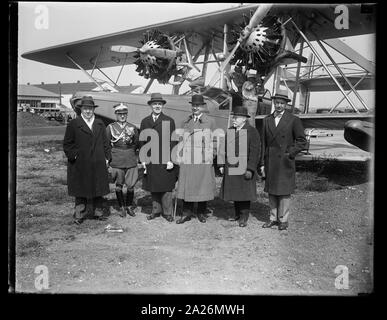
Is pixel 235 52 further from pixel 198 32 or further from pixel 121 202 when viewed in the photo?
pixel 121 202

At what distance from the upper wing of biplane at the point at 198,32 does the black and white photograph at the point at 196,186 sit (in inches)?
1.9

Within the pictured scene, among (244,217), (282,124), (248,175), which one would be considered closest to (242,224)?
(244,217)

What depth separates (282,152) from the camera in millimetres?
4418

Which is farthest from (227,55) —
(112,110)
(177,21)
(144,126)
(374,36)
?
(374,36)

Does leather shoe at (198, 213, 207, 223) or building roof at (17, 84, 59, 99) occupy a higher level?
building roof at (17, 84, 59, 99)

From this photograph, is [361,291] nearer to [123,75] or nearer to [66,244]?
[66,244]

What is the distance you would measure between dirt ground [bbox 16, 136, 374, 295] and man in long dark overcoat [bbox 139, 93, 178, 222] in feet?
1.09

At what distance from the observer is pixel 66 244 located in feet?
12.9

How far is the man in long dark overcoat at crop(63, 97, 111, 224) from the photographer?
4.55 m

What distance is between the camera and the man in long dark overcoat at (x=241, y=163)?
4551 mm

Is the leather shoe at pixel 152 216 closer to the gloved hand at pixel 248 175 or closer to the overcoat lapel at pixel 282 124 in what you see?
the gloved hand at pixel 248 175

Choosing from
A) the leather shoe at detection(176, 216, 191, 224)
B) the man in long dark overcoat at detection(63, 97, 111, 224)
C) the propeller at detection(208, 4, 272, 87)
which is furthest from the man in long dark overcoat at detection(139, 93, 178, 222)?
the propeller at detection(208, 4, 272, 87)

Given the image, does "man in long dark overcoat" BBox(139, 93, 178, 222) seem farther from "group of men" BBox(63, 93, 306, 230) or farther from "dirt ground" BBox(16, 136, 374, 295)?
"dirt ground" BBox(16, 136, 374, 295)
